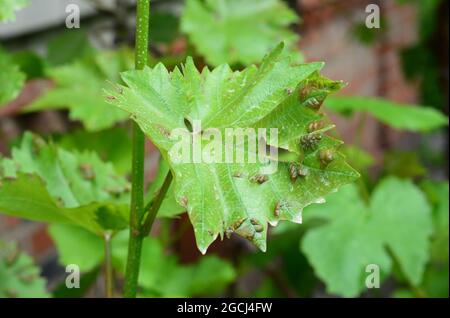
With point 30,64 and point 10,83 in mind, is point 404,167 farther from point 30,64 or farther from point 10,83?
point 10,83

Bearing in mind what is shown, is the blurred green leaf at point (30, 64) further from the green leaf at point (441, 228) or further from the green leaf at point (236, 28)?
the green leaf at point (441, 228)

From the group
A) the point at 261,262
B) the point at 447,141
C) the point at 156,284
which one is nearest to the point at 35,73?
the point at 156,284

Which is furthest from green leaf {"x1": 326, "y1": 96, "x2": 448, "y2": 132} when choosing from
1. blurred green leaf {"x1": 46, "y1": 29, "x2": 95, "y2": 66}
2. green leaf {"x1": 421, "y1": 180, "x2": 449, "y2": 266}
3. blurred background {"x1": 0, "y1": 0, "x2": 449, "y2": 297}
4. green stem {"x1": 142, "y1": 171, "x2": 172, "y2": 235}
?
green stem {"x1": 142, "y1": 171, "x2": 172, "y2": 235}

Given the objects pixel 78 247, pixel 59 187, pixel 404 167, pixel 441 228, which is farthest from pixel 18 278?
pixel 404 167
